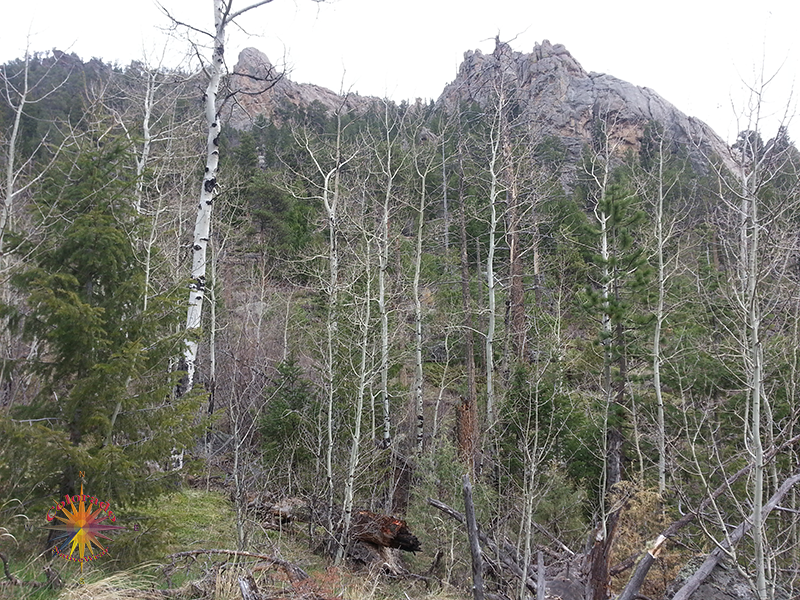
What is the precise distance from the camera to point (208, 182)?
8.01 metres

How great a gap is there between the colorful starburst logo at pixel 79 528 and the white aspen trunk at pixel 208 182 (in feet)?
11.9

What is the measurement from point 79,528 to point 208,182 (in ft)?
17.6

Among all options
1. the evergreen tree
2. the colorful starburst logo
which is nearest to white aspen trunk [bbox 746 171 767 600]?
the evergreen tree

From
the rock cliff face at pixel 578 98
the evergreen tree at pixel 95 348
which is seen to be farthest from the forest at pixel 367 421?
the rock cliff face at pixel 578 98

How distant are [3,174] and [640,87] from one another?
6684cm

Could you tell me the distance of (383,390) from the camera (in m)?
12.5

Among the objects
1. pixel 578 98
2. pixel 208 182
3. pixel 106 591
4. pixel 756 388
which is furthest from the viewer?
pixel 578 98

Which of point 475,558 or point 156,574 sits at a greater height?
point 475,558

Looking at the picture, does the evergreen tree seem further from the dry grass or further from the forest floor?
the dry grass

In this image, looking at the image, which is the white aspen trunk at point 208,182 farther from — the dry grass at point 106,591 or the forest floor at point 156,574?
the dry grass at point 106,591

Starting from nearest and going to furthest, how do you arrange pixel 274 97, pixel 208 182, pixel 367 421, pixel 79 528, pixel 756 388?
pixel 79 528
pixel 756 388
pixel 208 182
pixel 367 421
pixel 274 97

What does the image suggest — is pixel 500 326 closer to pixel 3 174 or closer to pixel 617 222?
pixel 617 222

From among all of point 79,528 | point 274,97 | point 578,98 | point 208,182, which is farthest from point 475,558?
point 274,97

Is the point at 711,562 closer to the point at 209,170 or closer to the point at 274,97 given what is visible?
the point at 209,170
